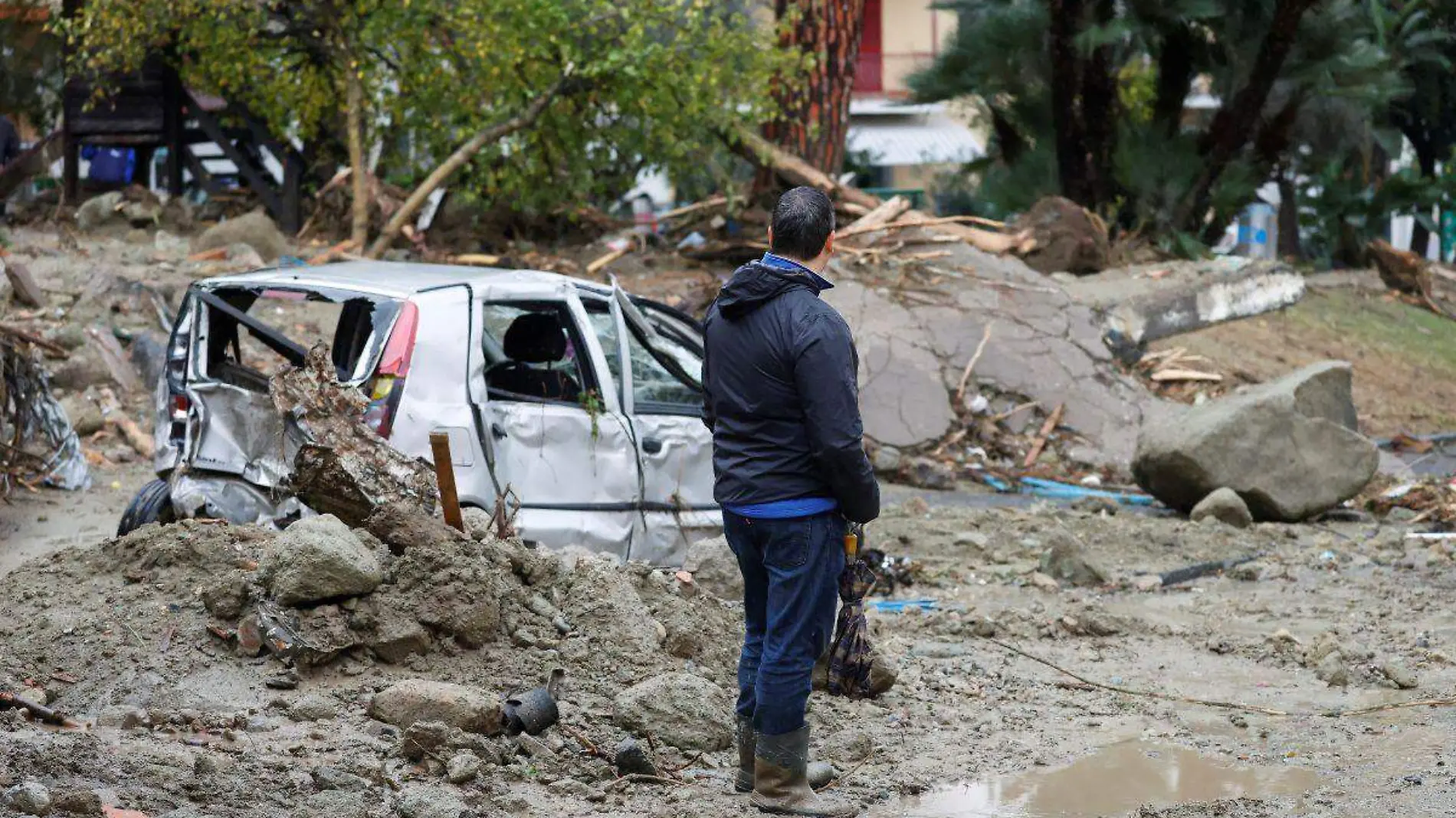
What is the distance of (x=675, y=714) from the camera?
5.91 meters

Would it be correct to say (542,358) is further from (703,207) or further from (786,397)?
(703,207)

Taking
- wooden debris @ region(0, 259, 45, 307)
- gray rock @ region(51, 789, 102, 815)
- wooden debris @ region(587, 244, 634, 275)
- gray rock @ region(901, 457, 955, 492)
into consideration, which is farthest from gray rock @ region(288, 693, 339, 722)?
wooden debris @ region(587, 244, 634, 275)


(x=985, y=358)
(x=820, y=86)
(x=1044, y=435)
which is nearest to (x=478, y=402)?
(x=1044, y=435)

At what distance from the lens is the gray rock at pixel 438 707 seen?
5539mm

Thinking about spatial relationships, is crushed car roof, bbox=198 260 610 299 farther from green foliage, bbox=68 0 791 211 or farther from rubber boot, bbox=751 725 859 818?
green foliage, bbox=68 0 791 211

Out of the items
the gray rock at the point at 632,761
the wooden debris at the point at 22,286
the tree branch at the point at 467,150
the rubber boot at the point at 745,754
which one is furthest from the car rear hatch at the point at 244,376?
the tree branch at the point at 467,150

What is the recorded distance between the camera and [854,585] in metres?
5.57

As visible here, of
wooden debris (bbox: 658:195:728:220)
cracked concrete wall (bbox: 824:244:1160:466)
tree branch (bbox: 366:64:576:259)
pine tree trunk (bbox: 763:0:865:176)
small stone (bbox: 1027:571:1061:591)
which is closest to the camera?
small stone (bbox: 1027:571:1061:591)

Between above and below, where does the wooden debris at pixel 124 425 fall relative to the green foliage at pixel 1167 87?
below

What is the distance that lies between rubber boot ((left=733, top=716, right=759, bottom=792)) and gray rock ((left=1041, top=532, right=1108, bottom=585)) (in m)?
4.74

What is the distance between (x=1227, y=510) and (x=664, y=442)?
5151 millimetres

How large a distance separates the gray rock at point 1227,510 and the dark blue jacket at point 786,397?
7.24 meters

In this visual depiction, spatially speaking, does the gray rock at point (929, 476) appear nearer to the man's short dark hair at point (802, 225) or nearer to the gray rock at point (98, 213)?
the man's short dark hair at point (802, 225)

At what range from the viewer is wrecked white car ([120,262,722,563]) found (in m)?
7.34
